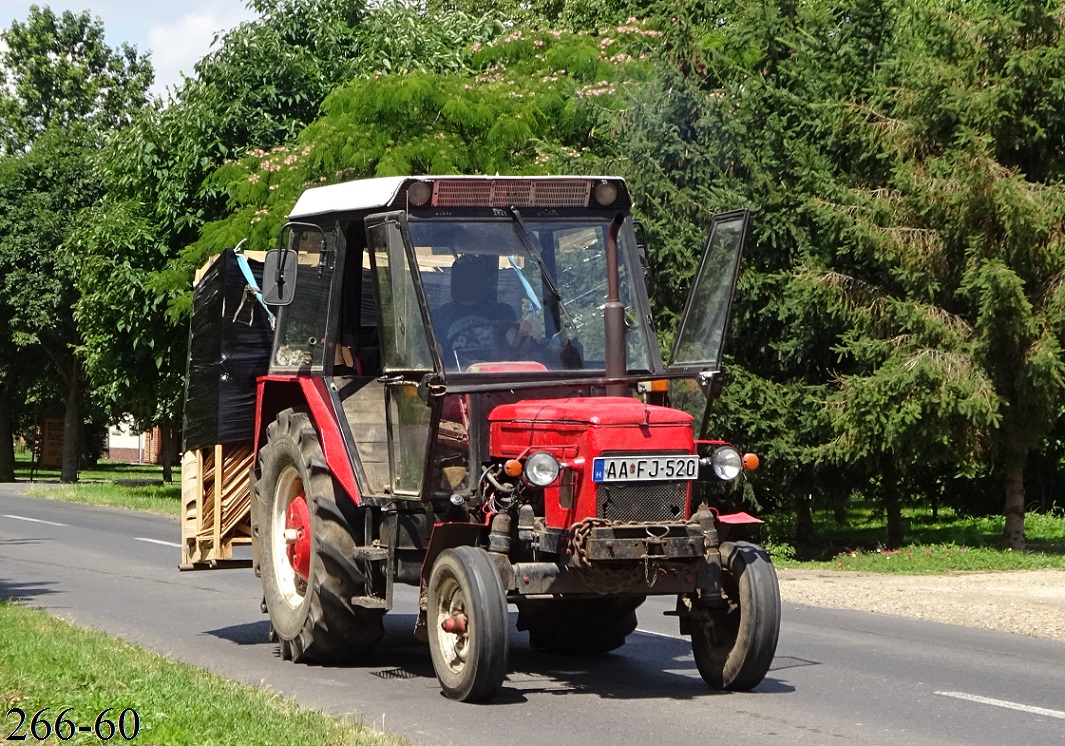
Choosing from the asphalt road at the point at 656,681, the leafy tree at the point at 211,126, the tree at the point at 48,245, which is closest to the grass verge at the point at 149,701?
the asphalt road at the point at 656,681

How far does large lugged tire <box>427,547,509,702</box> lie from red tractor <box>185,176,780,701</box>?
12mm

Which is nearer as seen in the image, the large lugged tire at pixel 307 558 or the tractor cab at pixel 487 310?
the tractor cab at pixel 487 310

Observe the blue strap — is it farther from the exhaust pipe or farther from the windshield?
the exhaust pipe

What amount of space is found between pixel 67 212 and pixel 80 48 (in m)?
23.0

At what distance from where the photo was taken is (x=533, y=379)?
29.4 ft

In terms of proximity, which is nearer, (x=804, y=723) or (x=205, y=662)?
(x=804, y=723)

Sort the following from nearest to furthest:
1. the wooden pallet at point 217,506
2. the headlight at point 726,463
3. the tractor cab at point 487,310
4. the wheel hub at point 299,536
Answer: the headlight at point 726,463 < the tractor cab at point 487,310 < the wheel hub at point 299,536 < the wooden pallet at point 217,506

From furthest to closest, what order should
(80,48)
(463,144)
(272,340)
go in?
(80,48) < (463,144) < (272,340)

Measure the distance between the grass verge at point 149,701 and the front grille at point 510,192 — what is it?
302cm

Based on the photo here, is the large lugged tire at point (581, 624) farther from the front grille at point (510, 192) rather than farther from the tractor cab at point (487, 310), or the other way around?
the front grille at point (510, 192)

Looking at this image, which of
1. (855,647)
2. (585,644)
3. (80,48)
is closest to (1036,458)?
(855,647)

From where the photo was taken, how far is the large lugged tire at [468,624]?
26.4 ft

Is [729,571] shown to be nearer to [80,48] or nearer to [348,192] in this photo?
[348,192]

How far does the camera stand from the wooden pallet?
1149 cm
